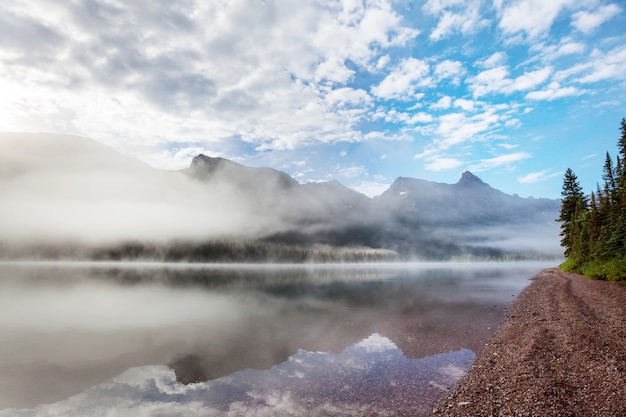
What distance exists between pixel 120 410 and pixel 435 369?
59.8ft

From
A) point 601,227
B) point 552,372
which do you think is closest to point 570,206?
point 601,227

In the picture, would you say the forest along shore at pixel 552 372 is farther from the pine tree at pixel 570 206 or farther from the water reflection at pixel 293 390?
the pine tree at pixel 570 206

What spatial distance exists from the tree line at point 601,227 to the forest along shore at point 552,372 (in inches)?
1031

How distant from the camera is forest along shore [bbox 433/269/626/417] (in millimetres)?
12215

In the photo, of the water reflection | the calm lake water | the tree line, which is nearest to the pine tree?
the tree line

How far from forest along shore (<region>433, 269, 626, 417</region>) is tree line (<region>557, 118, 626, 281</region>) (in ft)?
85.9

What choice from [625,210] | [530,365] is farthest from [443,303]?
[530,365]

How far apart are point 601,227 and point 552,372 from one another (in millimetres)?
59846

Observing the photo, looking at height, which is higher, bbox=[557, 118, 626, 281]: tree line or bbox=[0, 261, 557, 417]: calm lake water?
bbox=[557, 118, 626, 281]: tree line

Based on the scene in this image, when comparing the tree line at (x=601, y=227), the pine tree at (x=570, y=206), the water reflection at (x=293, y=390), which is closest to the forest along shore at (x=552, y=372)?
the water reflection at (x=293, y=390)

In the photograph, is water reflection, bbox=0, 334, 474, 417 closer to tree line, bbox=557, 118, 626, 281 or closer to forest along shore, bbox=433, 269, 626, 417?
forest along shore, bbox=433, 269, 626, 417

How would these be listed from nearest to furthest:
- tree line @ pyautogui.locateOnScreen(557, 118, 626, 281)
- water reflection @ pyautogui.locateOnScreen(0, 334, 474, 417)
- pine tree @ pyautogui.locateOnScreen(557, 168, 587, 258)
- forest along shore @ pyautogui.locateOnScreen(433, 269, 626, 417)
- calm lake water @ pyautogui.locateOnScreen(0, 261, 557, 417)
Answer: forest along shore @ pyautogui.locateOnScreen(433, 269, 626, 417) < water reflection @ pyautogui.locateOnScreen(0, 334, 474, 417) < calm lake water @ pyautogui.locateOnScreen(0, 261, 557, 417) < tree line @ pyautogui.locateOnScreen(557, 118, 626, 281) < pine tree @ pyautogui.locateOnScreen(557, 168, 587, 258)

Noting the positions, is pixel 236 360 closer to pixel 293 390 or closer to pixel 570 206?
pixel 293 390

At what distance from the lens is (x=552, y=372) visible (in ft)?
51.1
